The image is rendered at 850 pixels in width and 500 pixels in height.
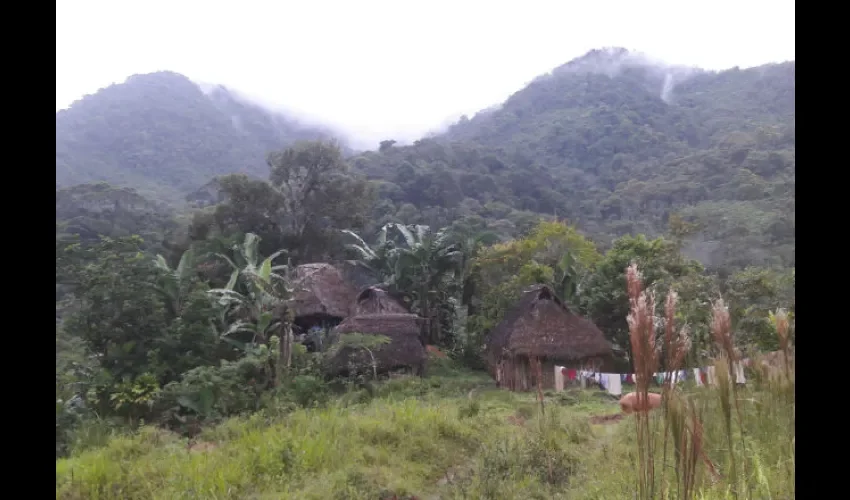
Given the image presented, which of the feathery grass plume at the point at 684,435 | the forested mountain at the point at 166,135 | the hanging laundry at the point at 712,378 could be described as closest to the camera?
the feathery grass plume at the point at 684,435

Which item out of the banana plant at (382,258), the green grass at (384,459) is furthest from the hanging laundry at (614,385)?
the banana plant at (382,258)

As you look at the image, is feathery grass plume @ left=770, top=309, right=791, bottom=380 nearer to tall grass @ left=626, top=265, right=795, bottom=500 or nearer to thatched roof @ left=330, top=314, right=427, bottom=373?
tall grass @ left=626, top=265, right=795, bottom=500

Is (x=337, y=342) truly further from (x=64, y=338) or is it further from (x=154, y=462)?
(x=154, y=462)

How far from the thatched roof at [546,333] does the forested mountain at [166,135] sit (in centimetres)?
2357

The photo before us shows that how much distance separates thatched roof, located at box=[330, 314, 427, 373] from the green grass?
503cm

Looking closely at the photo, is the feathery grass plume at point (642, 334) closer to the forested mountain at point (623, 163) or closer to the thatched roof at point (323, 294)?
the forested mountain at point (623, 163)

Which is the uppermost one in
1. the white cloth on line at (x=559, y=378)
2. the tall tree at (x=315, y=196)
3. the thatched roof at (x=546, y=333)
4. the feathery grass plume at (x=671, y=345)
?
the tall tree at (x=315, y=196)

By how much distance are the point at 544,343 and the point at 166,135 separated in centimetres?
4423

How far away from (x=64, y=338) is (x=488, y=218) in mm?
21316

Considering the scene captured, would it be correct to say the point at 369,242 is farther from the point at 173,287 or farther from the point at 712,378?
the point at 712,378

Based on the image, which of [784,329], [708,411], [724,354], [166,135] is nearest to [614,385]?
[708,411]

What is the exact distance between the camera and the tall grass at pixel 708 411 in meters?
1.68

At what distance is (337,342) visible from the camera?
34.4ft

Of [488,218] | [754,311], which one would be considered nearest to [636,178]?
[488,218]
